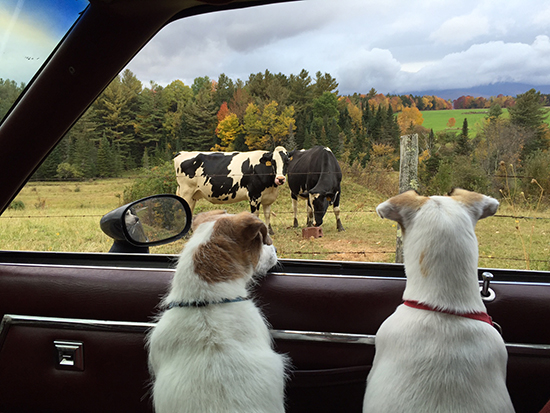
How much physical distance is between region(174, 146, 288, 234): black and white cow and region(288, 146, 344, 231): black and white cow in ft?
2.06

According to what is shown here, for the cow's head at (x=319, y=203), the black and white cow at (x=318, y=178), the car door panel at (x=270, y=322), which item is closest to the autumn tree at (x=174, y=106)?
the car door panel at (x=270, y=322)

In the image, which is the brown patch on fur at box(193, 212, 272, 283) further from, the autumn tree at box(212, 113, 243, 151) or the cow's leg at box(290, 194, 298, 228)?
the cow's leg at box(290, 194, 298, 228)

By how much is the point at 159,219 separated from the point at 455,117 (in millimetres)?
2679

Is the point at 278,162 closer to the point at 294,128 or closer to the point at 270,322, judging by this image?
the point at 294,128

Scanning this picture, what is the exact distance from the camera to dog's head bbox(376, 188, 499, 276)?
1193mm

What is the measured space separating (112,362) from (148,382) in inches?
7.4

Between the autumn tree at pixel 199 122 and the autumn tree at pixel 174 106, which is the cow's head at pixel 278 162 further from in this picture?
the autumn tree at pixel 174 106

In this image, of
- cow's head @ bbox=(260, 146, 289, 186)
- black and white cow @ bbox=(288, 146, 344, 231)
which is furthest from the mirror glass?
cow's head @ bbox=(260, 146, 289, 186)

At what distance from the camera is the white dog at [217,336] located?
1159 millimetres

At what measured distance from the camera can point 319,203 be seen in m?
6.19

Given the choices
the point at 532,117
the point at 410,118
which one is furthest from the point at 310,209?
the point at 532,117

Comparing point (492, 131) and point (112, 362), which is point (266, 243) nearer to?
point (112, 362)

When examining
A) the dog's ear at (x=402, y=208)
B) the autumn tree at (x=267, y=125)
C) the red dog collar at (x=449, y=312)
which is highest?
the autumn tree at (x=267, y=125)

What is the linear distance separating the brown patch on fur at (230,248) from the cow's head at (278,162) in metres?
5.05
